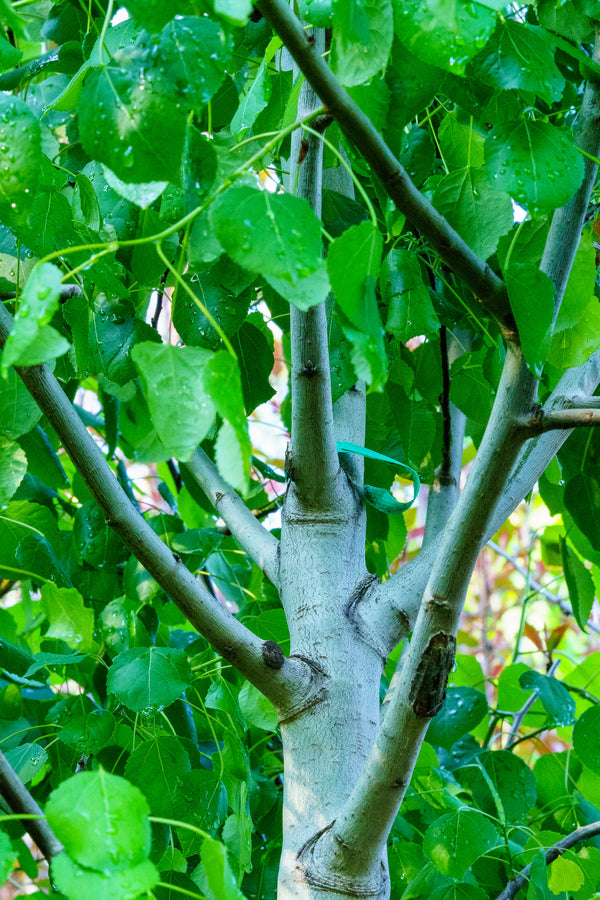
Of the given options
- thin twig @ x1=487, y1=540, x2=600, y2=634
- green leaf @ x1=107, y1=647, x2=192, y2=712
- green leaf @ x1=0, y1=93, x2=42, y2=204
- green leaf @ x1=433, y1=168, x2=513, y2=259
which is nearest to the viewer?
green leaf @ x1=0, y1=93, x2=42, y2=204

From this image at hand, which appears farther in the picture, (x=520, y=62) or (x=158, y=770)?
(x=158, y=770)

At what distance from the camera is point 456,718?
96 centimetres

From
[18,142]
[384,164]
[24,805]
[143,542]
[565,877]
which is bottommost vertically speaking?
[565,877]

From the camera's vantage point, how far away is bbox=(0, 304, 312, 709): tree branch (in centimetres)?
53

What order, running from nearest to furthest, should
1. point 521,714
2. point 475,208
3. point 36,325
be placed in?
1. point 36,325
2. point 475,208
3. point 521,714

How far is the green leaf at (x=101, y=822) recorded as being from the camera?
32 cm

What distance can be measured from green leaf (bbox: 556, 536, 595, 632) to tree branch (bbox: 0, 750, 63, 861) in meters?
0.56

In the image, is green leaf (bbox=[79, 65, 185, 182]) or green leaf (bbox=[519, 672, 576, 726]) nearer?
green leaf (bbox=[79, 65, 185, 182])

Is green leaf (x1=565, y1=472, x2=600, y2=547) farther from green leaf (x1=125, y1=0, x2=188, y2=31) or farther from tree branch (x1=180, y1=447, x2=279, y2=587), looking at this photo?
green leaf (x1=125, y1=0, x2=188, y2=31)

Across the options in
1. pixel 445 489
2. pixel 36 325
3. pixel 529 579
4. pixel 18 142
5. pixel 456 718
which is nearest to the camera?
pixel 36 325

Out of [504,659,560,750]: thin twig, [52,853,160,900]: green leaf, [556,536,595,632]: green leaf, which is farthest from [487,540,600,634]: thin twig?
[52,853,160,900]: green leaf

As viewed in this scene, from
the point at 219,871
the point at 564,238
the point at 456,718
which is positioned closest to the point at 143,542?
the point at 219,871

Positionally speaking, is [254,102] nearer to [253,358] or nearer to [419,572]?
[253,358]

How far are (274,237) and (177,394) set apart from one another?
0.27ft
